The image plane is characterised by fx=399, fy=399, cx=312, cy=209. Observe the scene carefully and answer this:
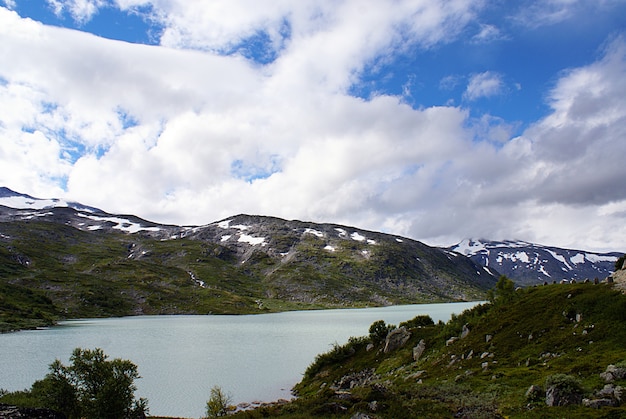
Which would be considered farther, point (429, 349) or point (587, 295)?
point (429, 349)

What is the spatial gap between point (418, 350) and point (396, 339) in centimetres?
828

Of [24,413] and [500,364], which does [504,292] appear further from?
[24,413]

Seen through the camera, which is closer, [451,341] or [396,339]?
[451,341]

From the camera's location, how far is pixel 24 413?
76.6ft

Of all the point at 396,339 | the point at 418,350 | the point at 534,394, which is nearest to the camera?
the point at 534,394

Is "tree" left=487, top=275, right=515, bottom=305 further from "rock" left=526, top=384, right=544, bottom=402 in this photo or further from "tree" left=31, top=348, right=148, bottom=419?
"tree" left=31, top=348, right=148, bottom=419

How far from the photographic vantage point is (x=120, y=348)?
110m

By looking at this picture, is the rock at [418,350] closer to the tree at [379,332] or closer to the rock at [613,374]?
the tree at [379,332]

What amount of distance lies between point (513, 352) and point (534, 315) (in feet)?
27.3

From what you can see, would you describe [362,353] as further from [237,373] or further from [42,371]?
[42,371]

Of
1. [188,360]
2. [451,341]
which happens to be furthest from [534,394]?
[188,360]

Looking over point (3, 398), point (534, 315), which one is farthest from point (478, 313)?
point (3, 398)

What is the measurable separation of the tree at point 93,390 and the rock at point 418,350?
38097mm

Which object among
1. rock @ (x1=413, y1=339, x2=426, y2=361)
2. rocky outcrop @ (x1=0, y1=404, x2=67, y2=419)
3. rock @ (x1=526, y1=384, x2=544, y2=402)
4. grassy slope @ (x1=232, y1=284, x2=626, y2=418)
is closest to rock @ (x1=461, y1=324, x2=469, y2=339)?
grassy slope @ (x1=232, y1=284, x2=626, y2=418)
